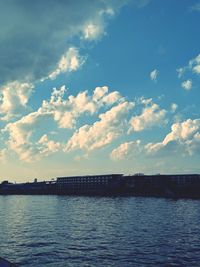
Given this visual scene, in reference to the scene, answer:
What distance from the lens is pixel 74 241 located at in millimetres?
56344

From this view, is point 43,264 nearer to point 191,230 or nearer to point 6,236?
point 6,236

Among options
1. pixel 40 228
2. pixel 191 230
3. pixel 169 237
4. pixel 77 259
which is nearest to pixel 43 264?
pixel 77 259

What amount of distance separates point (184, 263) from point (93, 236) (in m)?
22.9

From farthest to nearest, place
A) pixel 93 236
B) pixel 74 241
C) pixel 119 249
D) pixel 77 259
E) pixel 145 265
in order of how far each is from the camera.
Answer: pixel 93 236 → pixel 74 241 → pixel 119 249 → pixel 77 259 → pixel 145 265

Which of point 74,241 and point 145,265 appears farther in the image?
point 74,241

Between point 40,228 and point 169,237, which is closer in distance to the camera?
point 169,237

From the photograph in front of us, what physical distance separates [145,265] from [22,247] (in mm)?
19765

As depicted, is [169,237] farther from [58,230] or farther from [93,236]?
[58,230]

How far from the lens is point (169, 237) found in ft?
193

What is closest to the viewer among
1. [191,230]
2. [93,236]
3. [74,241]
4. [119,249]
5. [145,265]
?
[145,265]

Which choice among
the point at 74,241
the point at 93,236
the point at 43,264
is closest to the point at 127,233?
the point at 93,236

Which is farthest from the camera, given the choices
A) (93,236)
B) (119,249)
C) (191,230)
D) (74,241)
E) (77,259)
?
(191,230)

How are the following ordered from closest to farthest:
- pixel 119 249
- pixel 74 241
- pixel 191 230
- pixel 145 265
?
pixel 145 265, pixel 119 249, pixel 74 241, pixel 191 230

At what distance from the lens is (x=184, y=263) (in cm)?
4144
